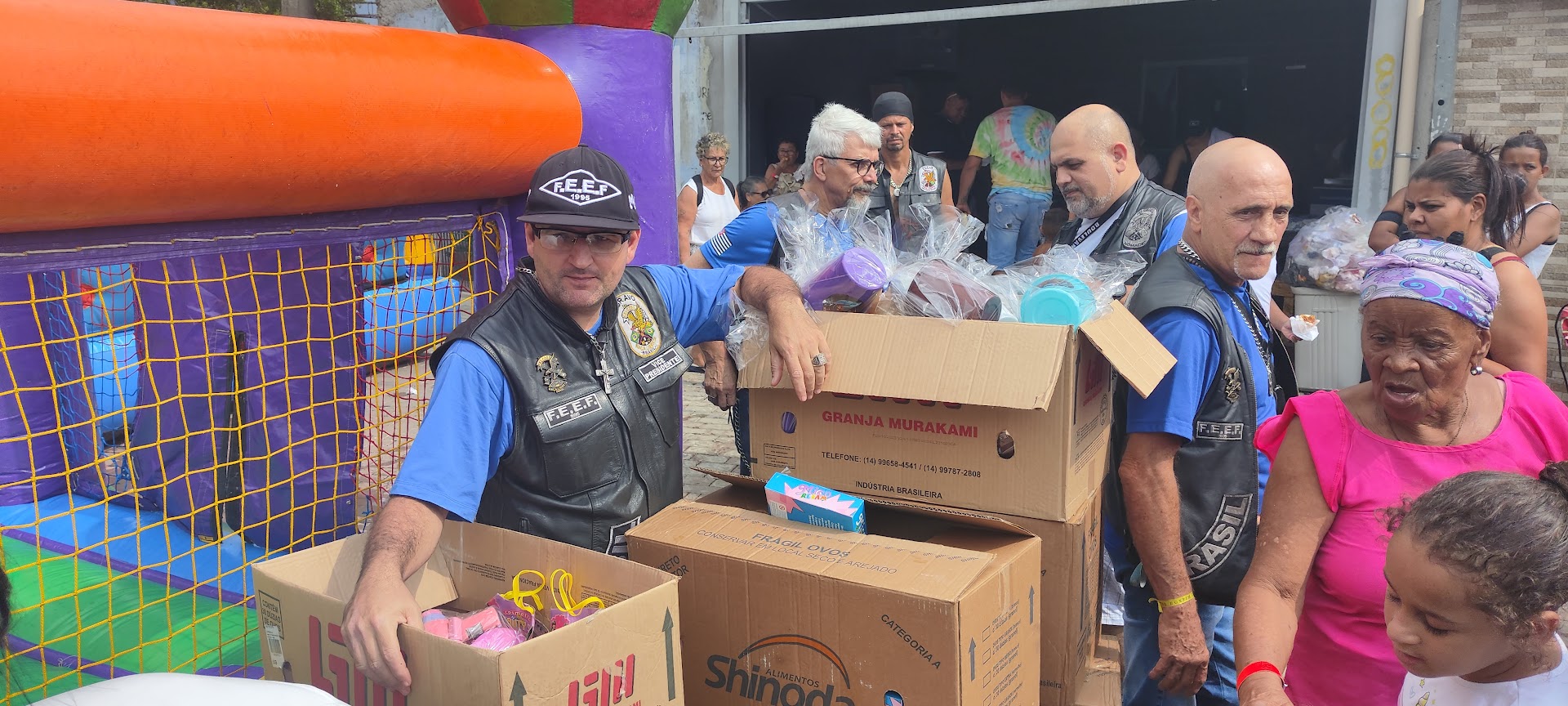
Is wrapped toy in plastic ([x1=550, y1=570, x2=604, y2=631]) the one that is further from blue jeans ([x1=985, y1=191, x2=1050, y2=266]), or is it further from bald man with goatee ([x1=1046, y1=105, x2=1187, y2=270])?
blue jeans ([x1=985, y1=191, x2=1050, y2=266])

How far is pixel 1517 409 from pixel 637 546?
5.79 ft

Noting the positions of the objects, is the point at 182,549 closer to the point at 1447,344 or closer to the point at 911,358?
the point at 911,358

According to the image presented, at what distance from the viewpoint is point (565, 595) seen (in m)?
1.93

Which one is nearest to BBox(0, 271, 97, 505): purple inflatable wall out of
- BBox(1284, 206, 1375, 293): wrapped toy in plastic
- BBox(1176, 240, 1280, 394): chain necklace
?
BBox(1176, 240, 1280, 394): chain necklace

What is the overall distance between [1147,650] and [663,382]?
1.47m

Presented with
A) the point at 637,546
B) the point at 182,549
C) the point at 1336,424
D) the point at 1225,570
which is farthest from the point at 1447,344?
the point at 182,549

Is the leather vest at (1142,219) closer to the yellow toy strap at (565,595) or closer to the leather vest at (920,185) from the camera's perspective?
the leather vest at (920,185)

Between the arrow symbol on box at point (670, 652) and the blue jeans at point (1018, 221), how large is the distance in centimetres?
723

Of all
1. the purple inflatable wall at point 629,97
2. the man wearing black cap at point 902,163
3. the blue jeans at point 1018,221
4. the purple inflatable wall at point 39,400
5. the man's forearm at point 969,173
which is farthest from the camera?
the man's forearm at point 969,173

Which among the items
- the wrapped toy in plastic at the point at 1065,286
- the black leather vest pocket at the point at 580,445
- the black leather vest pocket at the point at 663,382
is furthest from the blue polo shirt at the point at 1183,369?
the black leather vest pocket at the point at 580,445

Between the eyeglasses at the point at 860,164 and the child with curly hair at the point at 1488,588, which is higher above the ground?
the eyeglasses at the point at 860,164

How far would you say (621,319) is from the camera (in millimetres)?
2438

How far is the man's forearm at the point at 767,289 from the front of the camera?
238cm

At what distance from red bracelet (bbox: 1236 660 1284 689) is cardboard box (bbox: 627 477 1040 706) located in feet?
1.38
